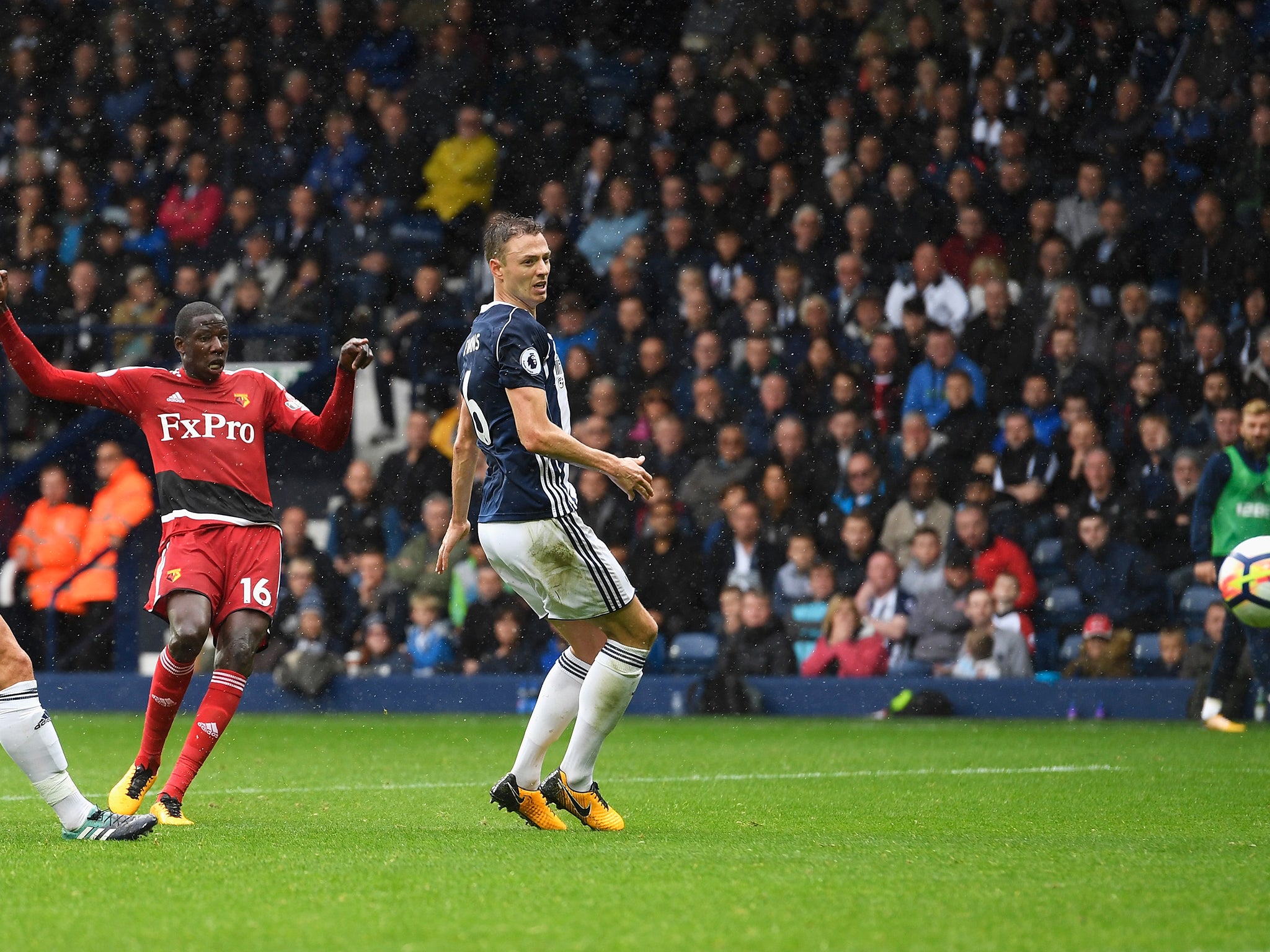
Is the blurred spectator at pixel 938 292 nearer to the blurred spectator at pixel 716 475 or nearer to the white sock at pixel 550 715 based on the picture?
the blurred spectator at pixel 716 475

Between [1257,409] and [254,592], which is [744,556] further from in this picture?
[254,592]

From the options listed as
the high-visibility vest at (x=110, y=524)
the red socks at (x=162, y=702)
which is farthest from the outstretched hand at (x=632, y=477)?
the high-visibility vest at (x=110, y=524)

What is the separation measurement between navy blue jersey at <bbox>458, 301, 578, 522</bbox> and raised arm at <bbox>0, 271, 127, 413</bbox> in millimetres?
1515

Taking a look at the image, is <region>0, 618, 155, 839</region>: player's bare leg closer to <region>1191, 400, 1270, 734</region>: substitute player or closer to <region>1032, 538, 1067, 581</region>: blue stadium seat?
<region>1191, 400, 1270, 734</region>: substitute player

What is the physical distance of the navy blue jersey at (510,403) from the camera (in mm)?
6762

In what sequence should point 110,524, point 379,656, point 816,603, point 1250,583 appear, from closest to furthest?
point 1250,583, point 816,603, point 379,656, point 110,524

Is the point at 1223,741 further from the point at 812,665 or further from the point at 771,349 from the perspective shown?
the point at 771,349

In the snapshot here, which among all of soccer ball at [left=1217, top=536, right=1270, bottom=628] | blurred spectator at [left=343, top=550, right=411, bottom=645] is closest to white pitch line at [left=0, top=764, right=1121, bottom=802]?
soccer ball at [left=1217, top=536, right=1270, bottom=628]

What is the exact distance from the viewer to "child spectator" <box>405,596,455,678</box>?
49.2 ft

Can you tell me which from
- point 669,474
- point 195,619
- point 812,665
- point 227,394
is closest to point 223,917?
point 195,619

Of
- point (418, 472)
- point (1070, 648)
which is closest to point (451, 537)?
point (1070, 648)

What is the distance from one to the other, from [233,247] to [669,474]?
551cm

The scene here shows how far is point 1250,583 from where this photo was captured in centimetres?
977

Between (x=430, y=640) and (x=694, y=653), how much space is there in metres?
Answer: 2.19
